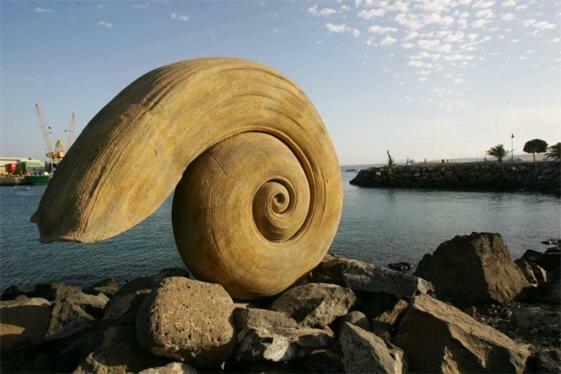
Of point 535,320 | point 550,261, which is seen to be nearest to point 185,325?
point 535,320

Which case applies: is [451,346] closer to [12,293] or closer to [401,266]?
[401,266]

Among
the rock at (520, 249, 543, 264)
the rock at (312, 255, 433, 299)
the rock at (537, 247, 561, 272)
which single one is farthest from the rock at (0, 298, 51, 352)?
the rock at (520, 249, 543, 264)

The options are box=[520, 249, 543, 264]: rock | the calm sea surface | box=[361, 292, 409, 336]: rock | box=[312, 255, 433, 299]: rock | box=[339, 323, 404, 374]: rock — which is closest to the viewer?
box=[339, 323, 404, 374]: rock

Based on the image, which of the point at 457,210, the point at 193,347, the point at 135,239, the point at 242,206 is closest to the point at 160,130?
the point at 242,206

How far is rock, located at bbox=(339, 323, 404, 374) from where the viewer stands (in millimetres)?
3299

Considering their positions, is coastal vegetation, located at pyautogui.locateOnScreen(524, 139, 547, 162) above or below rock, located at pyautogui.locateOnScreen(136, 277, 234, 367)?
above

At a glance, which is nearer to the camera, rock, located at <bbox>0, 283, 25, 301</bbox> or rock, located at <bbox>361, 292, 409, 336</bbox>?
rock, located at <bbox>361, 292, 409, 336</bbox>

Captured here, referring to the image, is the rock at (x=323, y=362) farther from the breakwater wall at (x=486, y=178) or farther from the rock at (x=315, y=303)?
the breakwater wall at (x=486, y=178)

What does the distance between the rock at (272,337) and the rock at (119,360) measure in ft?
2.42

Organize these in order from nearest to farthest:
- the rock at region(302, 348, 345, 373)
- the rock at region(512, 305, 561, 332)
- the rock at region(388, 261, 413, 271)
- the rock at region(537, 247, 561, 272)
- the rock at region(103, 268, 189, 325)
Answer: the rock at region(302, 348, 345, 373), the rock at region(103, 268, 189, 325), the rock at region(512, 305, 561, 332), the rock at region(537, 247, 561, 272), the rock at region(388, 261, 413, 271)

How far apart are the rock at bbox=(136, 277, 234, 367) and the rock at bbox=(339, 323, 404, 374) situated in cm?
106

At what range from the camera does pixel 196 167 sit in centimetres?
394

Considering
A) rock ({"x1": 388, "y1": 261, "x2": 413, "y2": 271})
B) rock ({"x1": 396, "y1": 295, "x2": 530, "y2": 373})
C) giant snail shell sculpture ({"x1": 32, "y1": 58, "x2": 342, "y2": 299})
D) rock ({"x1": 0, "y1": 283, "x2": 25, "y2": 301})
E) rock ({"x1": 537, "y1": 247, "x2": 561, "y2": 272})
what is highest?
giant snail shell sculpture ({"x1": 32, "y1": 58, "x2": 342, "y2": 299})

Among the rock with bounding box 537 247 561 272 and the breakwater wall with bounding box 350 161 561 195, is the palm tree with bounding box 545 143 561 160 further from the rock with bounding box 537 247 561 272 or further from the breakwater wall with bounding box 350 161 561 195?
the rock with bounding box 537 247 561 272
